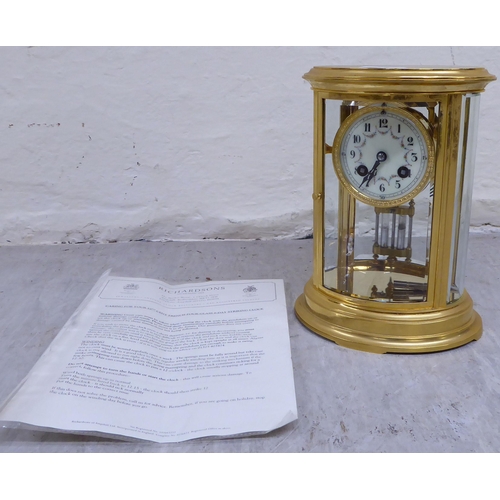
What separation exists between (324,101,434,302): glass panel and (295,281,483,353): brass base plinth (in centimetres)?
3

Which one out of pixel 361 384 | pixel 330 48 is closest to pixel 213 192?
pixel 330 48

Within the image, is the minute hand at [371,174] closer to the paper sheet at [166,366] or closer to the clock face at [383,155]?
the clock face at [383,155]

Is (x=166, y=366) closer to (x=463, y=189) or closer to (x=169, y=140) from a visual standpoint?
(x=463, y=189)

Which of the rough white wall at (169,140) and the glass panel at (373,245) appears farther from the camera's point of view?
the rough white wall at (169,140)

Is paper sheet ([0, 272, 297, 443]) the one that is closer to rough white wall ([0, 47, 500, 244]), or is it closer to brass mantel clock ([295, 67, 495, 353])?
brass mantel clock ([295, 67, 495, 353])

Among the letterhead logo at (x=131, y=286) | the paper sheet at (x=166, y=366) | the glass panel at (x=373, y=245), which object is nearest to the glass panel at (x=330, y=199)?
the glass panel at (x=373, y=245)

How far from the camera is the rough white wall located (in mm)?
1582

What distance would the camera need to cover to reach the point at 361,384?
1000 millimetres

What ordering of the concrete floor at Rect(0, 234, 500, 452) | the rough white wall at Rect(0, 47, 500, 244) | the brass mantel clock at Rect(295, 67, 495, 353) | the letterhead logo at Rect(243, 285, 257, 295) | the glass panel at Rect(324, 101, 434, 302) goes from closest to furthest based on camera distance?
the concrete floor at Rect(0, 234, 500, 452), the brass mantel clock at Rect(295, 67, 495, 353), the glass panel at Rect(324, 101, 434, 302), the letterhead logo at Rect(243, 285, 257, 295), the rough white wall at Rect(0, 47, 500, 244)

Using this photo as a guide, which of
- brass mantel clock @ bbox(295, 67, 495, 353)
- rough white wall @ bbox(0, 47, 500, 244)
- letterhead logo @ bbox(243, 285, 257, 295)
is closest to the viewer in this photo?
brass mantel clock @ bbox(295, 67, 495, 353)

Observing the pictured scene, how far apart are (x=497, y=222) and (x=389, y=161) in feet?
2.61

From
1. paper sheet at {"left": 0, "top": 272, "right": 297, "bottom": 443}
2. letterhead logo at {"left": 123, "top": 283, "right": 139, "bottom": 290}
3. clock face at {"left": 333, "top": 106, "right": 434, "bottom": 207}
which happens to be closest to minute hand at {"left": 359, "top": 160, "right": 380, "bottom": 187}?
clock face at {"left": 333, "top": 106, "right": 434, "bottom": 207}

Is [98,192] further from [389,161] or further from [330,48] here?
[389,161]

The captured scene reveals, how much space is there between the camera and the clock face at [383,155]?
1.04 metres
